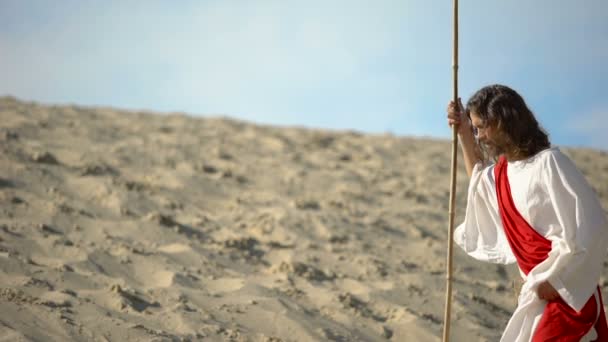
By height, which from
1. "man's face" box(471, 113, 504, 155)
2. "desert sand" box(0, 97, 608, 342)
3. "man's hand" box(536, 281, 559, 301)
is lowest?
"desert sand" box(0, 97, 608, 342)

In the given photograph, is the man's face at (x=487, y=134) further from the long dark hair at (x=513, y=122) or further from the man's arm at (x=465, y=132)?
the man's arm at (x=465, y=132)

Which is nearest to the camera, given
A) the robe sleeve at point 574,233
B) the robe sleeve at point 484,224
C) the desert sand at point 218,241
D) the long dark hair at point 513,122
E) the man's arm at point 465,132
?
the robe sleeve at point 574,233

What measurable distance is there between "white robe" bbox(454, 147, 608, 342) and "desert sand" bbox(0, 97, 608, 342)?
5.40 feet

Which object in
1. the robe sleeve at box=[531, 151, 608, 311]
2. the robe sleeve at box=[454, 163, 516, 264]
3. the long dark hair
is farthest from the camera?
the robe sleeve at box=[454, 163, 516, 264]

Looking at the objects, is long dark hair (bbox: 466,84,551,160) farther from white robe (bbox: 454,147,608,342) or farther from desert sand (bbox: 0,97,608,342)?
desert sand (bbox: 0,97,608,342)

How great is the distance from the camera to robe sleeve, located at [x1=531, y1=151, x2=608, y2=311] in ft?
8.54

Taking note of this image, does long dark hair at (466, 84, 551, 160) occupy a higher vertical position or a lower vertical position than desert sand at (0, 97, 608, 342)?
higher

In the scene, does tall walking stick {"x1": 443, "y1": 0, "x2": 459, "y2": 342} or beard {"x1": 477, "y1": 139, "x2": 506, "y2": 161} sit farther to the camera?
tall walking stick {"x1": 443, "y1": 0, "x2": 459, "y2": 342}

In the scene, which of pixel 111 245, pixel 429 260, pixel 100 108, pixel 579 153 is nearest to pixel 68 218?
pixel 111 245

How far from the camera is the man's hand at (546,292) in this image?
8.78 ft

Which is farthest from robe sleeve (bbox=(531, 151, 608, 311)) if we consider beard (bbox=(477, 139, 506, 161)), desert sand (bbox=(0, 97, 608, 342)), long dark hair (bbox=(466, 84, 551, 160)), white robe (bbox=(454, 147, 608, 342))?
desert sand (bbox=(0, 97, 608, 342))

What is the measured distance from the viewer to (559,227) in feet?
8.81

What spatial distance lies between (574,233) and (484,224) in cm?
54

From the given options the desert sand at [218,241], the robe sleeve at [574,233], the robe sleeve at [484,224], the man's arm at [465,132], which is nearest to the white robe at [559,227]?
the robe sleeve at [574,233]
